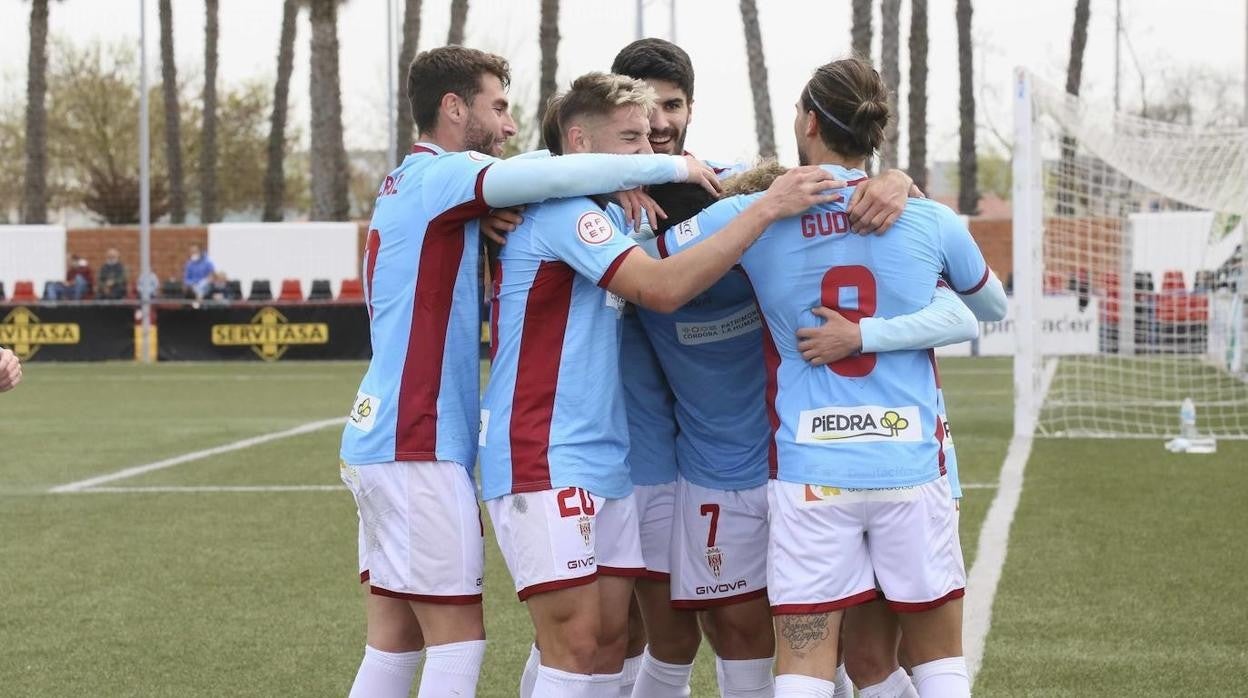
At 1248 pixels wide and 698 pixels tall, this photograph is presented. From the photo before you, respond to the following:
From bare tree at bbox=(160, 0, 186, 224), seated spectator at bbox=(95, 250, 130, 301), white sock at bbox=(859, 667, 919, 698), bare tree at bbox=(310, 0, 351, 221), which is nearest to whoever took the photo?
white sock at bbox=(859, 667, 919, 698)

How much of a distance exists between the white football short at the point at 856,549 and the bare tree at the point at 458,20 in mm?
28163

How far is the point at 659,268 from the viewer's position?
3.91 metres

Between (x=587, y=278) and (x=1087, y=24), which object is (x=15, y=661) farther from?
(x=1087, y=24)

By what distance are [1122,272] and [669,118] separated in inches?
699

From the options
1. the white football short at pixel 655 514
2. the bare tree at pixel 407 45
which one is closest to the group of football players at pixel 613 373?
the white football short at pixel 655 514

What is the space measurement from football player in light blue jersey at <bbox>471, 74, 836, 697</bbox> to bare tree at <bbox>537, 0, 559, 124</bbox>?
28.3 m

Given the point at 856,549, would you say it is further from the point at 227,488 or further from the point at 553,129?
the point at 227,488

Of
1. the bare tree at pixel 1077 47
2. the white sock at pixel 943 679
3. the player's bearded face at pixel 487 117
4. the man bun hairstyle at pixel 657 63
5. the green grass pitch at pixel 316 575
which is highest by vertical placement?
the bare tree at pixel 1077 47

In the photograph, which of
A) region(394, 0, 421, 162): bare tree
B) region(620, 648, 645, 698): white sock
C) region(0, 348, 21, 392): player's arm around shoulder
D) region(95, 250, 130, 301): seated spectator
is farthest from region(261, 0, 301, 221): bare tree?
region(620, 648, 645, 698): white sock

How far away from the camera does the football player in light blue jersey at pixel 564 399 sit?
12.8 ft

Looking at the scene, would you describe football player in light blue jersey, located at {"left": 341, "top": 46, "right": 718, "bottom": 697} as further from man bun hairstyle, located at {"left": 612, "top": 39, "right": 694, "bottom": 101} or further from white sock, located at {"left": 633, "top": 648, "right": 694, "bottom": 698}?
white sock, located at {"left": 633, "top": 648, "right": 694, "bottom": 698}

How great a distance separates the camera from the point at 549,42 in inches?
1267

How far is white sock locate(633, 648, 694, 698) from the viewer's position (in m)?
4.79

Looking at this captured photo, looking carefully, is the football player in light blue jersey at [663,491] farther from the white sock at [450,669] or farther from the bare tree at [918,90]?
the bare tree at [918,90]
